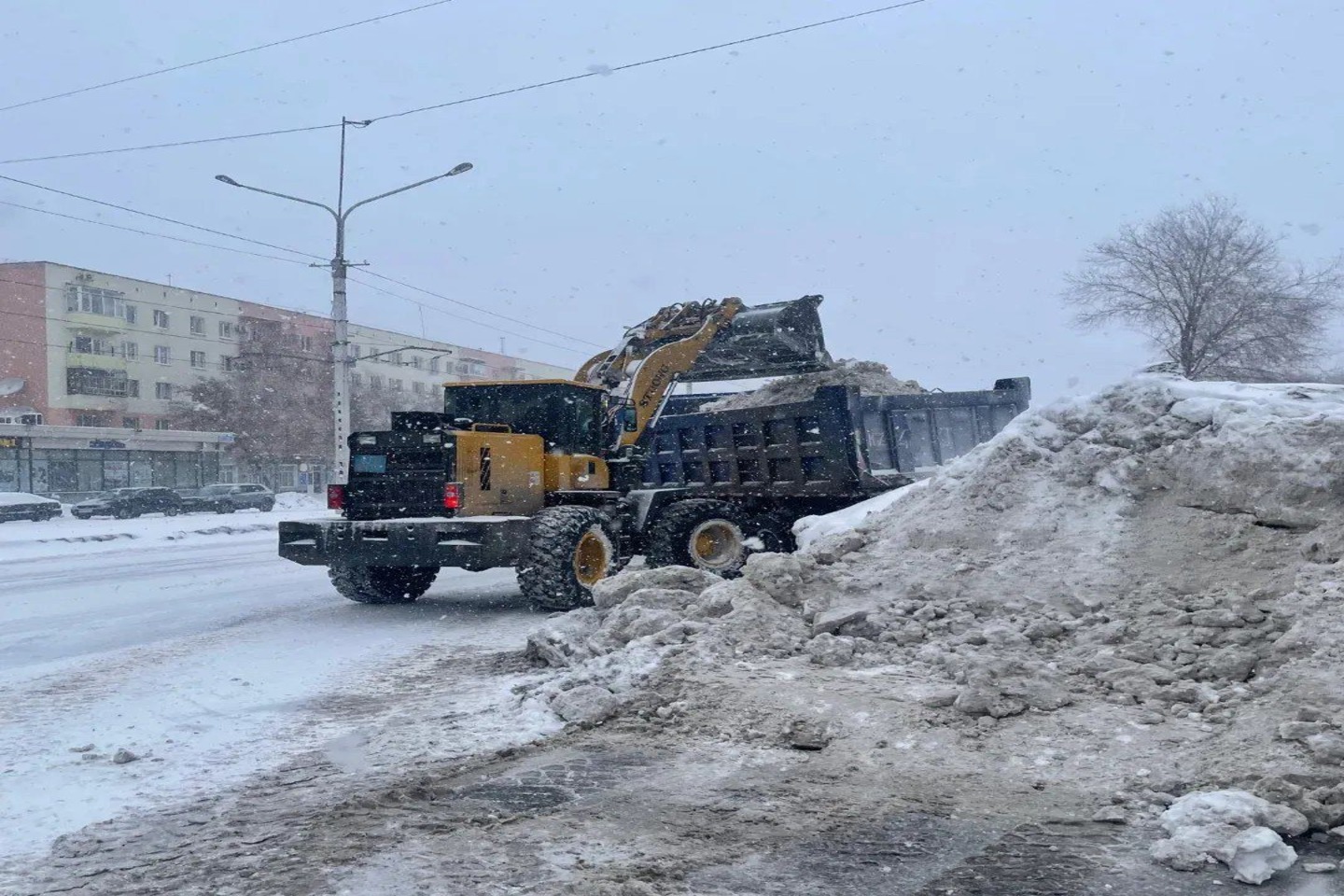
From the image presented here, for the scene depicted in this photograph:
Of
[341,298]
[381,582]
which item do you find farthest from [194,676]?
[341,298]

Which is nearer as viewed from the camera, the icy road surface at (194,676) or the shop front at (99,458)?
the icy road surface at (194,676)

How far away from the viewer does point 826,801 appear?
4699 mm

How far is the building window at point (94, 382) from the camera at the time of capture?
171ft

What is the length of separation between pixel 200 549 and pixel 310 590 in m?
10.1

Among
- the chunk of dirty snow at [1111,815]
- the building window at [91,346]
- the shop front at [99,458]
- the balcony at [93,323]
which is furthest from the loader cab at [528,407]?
the building window at [91,346]

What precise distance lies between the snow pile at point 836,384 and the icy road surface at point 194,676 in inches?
152

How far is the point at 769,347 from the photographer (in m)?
13.5

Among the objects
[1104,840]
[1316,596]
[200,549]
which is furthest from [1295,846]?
[200,549]

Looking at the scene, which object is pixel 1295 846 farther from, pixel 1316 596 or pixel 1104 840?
pixel 1316 596

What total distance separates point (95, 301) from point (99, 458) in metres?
9.66

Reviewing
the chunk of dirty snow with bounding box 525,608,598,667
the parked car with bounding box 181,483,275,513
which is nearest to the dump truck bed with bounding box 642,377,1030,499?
the chunk of dirty snow with bounding box 525,608,598,667

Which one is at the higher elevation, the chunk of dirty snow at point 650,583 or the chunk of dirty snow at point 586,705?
the chunk of dirty snow at point 650,583

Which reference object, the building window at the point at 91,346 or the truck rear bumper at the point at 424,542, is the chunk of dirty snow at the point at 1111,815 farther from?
the building window at the point at 91,346

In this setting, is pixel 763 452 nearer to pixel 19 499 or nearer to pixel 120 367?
pixel 19 499
